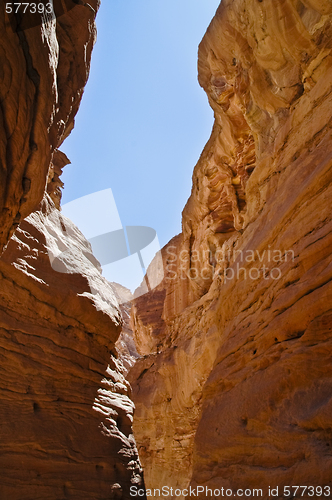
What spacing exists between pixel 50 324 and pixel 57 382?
136cm

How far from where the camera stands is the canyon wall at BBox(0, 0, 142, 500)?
527cm

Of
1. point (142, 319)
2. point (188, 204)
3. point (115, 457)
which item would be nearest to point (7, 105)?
point (115, 457)

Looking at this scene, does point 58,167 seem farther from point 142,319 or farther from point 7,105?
point 142,319

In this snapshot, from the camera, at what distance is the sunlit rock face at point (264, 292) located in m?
4.94

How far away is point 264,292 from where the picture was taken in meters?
A: 7.00

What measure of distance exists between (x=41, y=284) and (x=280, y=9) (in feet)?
32.1

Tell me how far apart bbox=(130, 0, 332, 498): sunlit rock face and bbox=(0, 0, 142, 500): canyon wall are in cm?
240

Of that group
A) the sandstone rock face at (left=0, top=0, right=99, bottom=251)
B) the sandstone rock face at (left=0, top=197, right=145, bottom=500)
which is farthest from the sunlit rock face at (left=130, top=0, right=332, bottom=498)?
the sandstone rock face at (left=0, top=0, right=99, bottom=251)

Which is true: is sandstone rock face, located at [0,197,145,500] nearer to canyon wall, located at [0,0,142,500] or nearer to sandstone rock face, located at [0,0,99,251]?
canyon wall, located at [0,0,142,500]

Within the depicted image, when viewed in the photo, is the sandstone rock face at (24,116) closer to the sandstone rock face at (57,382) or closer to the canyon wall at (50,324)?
the canyon wall at (50,324)

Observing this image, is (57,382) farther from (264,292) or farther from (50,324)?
(264,292)

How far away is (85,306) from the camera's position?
9.31 metres

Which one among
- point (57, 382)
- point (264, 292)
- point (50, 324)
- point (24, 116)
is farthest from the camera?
point (50, 324)

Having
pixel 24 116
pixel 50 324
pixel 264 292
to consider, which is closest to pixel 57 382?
pixel 50 324
